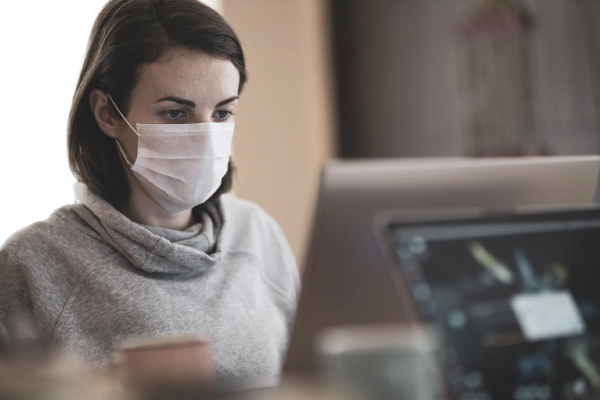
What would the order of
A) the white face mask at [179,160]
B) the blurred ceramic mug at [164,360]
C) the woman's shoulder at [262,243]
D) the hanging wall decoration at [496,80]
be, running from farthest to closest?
the hanging wall decoration at [496,80]
the woman's shoulder at [262,243]
the white face mask at [179,160]
the blurred ceramic mug at [164,360]

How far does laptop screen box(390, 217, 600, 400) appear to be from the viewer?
69cm

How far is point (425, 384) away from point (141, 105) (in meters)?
0.87

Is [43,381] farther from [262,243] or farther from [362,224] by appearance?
[262,243]

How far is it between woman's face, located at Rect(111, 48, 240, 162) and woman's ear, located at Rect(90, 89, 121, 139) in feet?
0.12

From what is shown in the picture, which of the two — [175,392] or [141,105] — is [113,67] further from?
[175,392]

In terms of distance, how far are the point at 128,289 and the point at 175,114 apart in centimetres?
34

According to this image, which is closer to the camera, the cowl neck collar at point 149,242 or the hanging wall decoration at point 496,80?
the cowl neck collar at point 149,242

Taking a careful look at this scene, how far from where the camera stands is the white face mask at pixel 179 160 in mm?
1284

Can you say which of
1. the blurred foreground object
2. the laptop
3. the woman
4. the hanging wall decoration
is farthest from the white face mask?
the hanging wall decoration

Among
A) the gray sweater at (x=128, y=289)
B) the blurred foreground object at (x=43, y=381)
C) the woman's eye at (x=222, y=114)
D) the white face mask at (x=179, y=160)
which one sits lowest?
the gray sweater at (x=128, y=289)

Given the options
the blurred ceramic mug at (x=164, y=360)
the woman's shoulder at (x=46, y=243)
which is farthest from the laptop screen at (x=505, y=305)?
the woman's shoulder at (x=46, y=243)

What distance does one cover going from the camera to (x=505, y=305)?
0.71 metres

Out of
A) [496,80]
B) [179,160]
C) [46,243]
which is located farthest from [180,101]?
[496,80]

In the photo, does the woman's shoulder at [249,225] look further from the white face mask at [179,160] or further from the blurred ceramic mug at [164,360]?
the blurred ceramic mug at [164,360]
